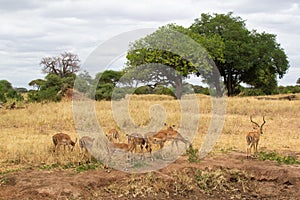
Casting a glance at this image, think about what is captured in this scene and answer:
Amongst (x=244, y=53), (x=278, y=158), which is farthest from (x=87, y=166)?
(x=244, y=53)

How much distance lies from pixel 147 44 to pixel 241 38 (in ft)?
35.6

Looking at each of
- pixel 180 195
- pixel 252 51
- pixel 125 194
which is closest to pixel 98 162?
pixel 125 194

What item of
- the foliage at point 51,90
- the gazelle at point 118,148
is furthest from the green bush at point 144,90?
the gazelle at point 118,148

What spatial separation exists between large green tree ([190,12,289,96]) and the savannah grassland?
13.9 metres

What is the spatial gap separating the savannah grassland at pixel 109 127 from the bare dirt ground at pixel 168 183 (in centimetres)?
93

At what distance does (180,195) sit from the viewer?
7.06 meters

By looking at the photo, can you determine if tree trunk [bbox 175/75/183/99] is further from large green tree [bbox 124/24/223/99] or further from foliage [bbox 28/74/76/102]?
foliage [bbox 28/74/76/102]

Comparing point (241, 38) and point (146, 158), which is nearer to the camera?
point (146, 158)

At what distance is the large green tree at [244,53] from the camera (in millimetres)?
34812

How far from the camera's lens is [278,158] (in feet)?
29.1

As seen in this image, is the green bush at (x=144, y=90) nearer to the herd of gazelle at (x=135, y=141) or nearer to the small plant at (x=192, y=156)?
the herd of gazelle at (x=135, y=141)

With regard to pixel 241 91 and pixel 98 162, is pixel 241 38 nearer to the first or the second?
pixel 241 91

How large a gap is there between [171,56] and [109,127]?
1564 centimetres

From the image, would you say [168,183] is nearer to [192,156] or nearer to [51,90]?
[192,156]
